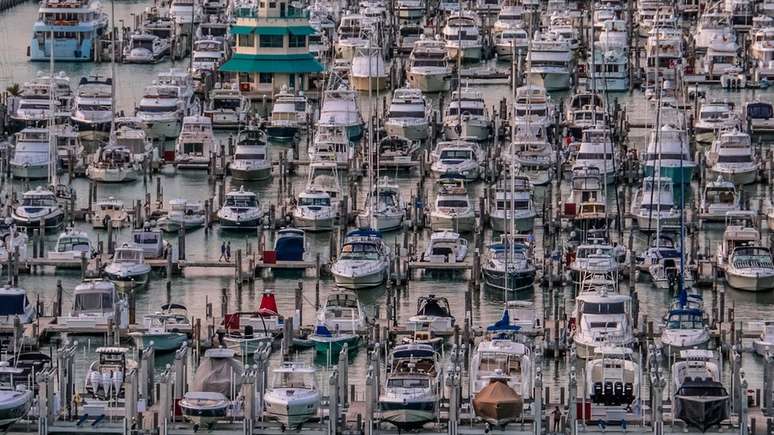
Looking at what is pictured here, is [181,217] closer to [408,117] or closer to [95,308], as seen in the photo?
[95,308]

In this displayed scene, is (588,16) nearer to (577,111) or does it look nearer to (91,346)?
(577,111)

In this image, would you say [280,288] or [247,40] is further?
[247,40]

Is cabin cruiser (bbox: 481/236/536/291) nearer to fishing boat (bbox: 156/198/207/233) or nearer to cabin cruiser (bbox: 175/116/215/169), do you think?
fishing boat (bbox: 156/198/207/233)

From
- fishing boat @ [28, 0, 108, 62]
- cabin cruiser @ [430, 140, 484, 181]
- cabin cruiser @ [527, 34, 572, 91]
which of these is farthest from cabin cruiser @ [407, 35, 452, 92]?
cabin cruiser @ [430, 140, 484, 181]

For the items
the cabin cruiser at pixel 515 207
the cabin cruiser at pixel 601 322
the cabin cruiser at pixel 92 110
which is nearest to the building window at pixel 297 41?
the cabin cruiser at pixel 92 110

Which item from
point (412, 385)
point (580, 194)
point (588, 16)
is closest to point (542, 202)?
point (580, 194)

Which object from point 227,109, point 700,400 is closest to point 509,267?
point 700,400

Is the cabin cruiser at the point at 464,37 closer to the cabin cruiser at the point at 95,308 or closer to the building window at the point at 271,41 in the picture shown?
the building window at the point at 271,41
